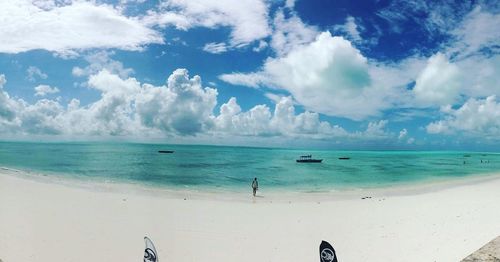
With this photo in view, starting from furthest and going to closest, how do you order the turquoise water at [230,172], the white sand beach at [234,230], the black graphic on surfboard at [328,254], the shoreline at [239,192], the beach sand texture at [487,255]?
the turquoise water at [230,172], the shoreline at [239,192], the white sand beach at [234,230], the black graphic on surfboard at [328,254], the beach sand texture at [487,255]

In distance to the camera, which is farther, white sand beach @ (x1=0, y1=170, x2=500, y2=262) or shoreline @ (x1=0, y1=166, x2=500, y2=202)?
shoreline @ (x1=0, y1=166, x2=500, y2=202)

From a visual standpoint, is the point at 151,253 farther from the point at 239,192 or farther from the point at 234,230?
the point at 239,192

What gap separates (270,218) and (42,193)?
17.5 m

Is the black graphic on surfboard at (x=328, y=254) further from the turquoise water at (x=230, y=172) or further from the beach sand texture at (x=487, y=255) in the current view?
the turquoise water at (x=230, y=172)

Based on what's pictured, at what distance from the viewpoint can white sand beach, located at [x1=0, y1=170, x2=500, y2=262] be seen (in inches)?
470

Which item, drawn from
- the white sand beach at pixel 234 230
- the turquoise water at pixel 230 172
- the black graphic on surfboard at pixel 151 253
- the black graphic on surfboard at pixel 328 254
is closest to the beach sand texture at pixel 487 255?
the black graphic on surfboard at pixel 328 254

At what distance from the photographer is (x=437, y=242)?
1339 cm

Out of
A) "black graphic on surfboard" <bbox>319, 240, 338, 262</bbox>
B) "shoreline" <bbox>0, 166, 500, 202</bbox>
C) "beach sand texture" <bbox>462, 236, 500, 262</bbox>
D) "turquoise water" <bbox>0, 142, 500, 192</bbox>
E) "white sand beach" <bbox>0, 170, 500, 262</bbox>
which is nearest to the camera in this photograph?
"beach sand texture" <bbox>462, 236, 500, 262</bbox>

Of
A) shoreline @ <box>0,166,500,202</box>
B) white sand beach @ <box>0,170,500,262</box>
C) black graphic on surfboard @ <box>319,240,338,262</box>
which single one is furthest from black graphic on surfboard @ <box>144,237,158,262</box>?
shoreline @ <box>0,166,500,202</box>

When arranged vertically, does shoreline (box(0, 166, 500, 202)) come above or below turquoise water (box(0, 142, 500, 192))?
above

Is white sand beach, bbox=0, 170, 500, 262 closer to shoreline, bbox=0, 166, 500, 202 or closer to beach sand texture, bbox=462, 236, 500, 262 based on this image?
shoreline, bbox=0, 166, 500, 202

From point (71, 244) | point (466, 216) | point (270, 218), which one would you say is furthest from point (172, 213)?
point (466, 216)

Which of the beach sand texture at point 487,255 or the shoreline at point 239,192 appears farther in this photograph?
the shoreline at point 239,192

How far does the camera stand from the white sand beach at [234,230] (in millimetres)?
11945
